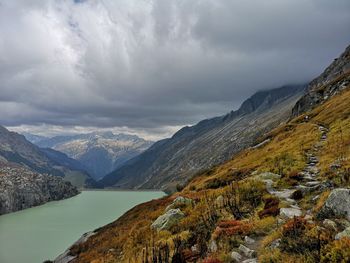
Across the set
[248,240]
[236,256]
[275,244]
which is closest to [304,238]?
[275,244]

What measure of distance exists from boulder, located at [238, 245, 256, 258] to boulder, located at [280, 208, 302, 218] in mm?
2991

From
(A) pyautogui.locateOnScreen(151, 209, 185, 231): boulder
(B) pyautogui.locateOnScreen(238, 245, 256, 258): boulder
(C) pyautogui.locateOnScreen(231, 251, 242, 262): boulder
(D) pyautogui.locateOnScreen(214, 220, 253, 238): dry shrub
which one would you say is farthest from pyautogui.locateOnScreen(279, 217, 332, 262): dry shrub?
(A) pyautogui.locateOnScreen(151, 209, 185, 231): boulder

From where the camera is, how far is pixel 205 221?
20.8 meters

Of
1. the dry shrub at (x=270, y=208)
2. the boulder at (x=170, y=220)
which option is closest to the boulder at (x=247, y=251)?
the dry shrub at (x=270, y=208)

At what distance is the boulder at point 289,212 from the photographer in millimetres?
15619

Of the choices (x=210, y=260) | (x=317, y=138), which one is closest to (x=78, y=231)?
(x=317, y=138)

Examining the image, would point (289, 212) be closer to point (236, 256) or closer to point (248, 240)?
point (248, 240)

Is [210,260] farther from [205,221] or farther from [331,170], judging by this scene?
[331,170]

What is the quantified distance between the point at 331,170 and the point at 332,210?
10.4 m

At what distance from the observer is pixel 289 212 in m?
16.0

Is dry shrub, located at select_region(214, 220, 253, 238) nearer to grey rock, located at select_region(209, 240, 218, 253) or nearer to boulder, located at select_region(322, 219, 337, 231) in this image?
grey rock, located at select_region(209, 240, 218, 253)

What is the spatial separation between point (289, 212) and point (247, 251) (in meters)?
3.66

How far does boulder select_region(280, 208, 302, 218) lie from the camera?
51.2 feet

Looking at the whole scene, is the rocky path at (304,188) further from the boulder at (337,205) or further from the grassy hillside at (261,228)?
the boulder at (337,205)
